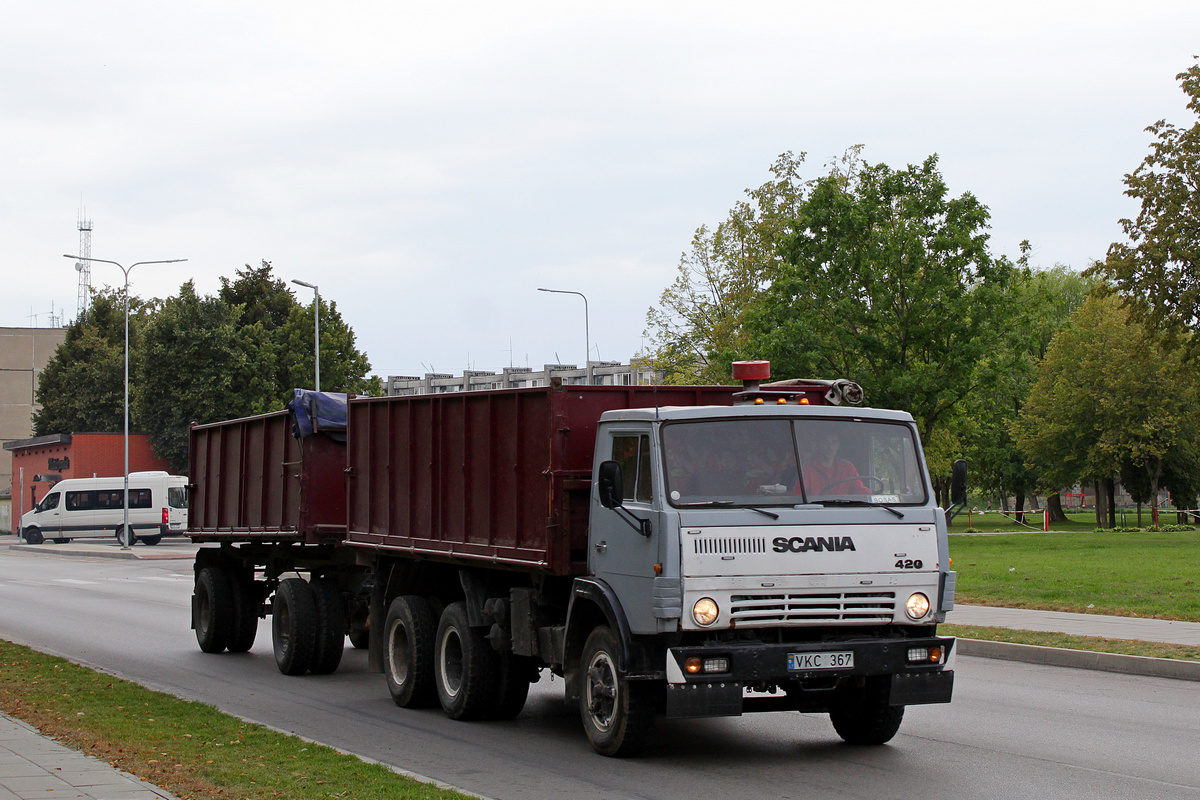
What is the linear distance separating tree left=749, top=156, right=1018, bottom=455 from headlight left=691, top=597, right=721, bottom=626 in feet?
92.4

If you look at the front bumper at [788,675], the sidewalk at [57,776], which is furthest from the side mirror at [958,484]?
the sidewalk at [57,776]

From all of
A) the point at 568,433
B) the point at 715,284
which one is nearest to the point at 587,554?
the point at 568,433

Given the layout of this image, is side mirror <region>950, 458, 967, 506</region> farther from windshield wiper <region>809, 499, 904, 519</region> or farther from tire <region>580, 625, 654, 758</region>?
tire <region>580, 625, 654, 758</region>

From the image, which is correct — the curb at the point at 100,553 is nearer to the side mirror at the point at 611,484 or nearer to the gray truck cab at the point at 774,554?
the side mirror at the point at 611,484

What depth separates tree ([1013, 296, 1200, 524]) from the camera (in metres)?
56.3

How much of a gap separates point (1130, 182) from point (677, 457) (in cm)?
2687

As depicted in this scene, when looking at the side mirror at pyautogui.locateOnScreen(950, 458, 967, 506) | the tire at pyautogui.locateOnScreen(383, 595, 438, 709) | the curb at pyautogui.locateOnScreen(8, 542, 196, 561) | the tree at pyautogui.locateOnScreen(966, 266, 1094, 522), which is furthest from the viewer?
the tree at pyautogui.locateOnScreen(966, 266, 1094, 522)

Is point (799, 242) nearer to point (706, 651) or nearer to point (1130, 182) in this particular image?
point (1130, 182)

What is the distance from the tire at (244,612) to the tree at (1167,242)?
23.0 m

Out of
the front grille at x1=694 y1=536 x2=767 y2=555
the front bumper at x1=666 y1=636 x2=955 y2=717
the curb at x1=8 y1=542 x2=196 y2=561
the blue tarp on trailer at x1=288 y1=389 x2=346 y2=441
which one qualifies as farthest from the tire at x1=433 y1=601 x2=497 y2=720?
the curb at x1=8 y1=542 x2=196 y2=561

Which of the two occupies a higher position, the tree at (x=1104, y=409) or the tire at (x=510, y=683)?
the tree at (x=1104, y=409)

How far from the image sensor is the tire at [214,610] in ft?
52.5

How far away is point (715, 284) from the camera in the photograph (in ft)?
180

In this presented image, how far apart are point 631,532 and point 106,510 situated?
51699mm
